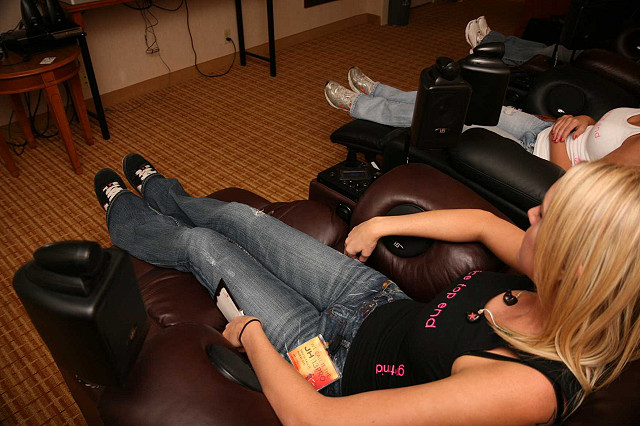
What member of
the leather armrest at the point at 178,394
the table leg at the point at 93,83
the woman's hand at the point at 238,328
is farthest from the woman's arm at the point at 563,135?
A: the table leg at the point at 93,83

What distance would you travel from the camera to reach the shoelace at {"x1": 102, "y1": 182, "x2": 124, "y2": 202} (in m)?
1.68

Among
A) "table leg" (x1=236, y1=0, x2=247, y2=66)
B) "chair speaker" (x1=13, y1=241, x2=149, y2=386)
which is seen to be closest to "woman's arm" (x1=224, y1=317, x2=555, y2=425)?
"chair speaker" (x1=13, y1=241, x2=149, y2=386)

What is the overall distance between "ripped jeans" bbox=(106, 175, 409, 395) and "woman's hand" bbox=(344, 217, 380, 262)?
49 millimetres

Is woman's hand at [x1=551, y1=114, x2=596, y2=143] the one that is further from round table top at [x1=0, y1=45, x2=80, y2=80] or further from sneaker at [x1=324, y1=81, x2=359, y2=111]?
round table top at [x1=0, y1=45, x2=80, y2=80]

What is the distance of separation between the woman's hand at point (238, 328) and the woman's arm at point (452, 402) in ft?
0.70

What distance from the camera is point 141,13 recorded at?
10.5 feet

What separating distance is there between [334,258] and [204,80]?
281cm

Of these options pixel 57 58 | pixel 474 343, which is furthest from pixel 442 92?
pixel 57 58

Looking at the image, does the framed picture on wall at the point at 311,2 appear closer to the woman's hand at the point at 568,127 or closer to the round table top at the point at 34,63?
the round table top at the point at 34,63

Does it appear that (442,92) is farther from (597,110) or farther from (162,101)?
(162,101)

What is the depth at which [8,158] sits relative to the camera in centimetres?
247

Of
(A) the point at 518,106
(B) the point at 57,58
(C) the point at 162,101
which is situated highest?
(B) the point at 57,58

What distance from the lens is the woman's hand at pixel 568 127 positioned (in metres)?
1.80

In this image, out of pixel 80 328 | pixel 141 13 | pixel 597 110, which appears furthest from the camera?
pixel 141 13
